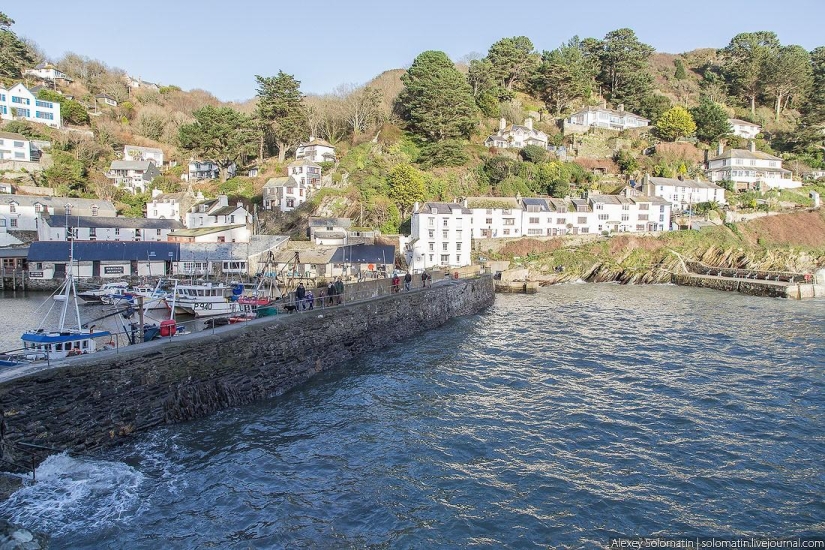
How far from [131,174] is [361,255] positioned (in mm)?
61350

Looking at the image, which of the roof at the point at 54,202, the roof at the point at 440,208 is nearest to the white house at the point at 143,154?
the roof at the point at 54,202

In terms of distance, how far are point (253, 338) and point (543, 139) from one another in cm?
8066

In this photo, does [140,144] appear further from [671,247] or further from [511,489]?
[511,489]

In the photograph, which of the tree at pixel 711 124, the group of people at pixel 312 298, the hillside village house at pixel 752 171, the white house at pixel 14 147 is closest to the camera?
the group of people at pixel 312 298

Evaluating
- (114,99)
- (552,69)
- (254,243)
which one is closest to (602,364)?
(254,243)

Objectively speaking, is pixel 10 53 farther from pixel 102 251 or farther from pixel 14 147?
pixel 102 251

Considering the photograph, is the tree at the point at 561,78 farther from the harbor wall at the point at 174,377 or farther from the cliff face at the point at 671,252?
the harbor wall at the point at 174,377

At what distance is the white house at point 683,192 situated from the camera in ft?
260

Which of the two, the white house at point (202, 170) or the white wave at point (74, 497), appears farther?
the white house at point (202, 170)

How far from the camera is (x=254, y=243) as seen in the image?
59125 mm

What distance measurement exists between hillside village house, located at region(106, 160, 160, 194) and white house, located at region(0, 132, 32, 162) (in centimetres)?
1166

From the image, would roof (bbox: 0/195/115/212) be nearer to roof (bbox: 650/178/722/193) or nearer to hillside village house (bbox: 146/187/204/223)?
hillside village house (bbox: 146/187/204/223)

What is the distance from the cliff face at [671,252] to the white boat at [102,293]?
43.5 meters

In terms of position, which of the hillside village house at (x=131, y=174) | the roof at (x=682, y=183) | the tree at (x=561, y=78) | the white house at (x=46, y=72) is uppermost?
the white house at (x=46, y=72)
